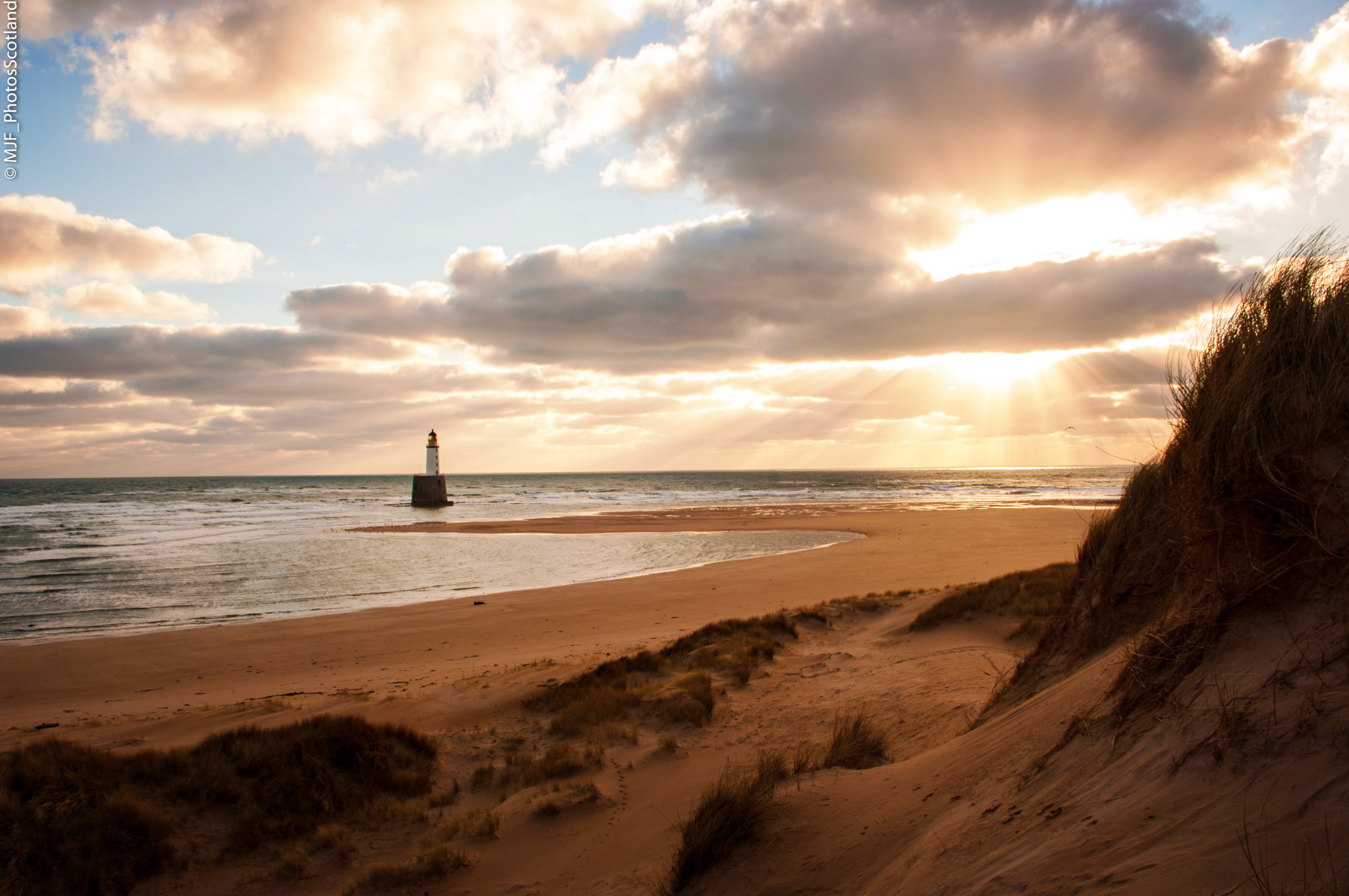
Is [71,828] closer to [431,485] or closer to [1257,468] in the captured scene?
[1257,468]

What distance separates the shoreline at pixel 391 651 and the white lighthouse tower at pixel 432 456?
37.9 meters

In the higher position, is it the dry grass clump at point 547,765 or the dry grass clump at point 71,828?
the dry grass clump at point 71,828

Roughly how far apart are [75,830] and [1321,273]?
8984 mm

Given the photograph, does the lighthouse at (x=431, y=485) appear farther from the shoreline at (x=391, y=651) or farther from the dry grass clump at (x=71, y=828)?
the dry grass clump at (x=71, y=828)

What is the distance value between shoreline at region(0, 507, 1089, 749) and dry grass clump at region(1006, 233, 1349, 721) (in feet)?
23.7

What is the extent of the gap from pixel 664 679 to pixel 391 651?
5.74 meters

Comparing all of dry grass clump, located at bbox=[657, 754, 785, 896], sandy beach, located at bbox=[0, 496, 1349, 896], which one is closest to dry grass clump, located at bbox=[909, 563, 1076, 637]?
sandy beach, located at bbox=[0, 496, 1349, 896]

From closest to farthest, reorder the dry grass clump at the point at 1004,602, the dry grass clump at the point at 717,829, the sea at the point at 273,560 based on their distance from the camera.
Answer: the dry grass clump at the point at 717,829 < the dry grass clump at the point at 1004,602 < the sea at the point at 273,560

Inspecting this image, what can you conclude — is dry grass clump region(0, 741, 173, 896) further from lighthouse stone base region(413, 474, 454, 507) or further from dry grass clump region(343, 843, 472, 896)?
lighthouse stone base region(413, 474, 454, 507)

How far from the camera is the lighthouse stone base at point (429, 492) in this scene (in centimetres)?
5281

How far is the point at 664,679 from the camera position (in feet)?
30.1

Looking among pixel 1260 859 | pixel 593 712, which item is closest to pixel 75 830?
pixel 593 712

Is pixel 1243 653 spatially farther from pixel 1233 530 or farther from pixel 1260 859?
pixel 1260 859

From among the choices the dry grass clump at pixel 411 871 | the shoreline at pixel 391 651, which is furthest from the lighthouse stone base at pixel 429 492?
the dry grass clump at pixel 411 871
